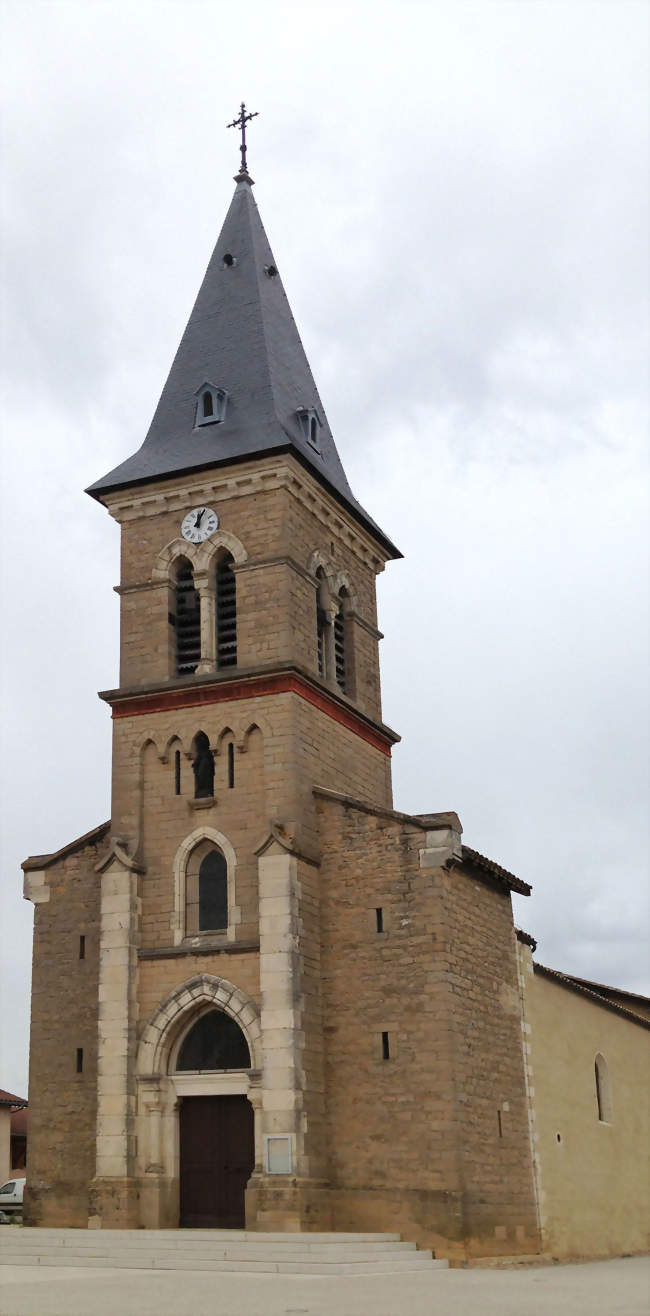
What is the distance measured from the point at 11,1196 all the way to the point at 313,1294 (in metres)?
24.2

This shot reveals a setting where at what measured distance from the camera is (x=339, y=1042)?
22.2m

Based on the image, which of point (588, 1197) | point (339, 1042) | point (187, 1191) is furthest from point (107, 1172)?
point (588, 1197)

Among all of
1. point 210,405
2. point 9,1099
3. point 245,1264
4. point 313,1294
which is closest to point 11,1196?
point 9,1099

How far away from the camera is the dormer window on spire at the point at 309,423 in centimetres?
2709

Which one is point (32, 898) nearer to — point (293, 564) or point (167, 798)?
point (167, 798)

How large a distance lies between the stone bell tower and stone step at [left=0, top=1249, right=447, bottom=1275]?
210 centimetres

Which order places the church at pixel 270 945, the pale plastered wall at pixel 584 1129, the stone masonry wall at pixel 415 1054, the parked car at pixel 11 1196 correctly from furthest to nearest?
the parked car at pixel 11 1196, the pale plastered wall at pixel 584 1129, the church at pixel 270 945, the stone masonry wall at pixel 415 1054

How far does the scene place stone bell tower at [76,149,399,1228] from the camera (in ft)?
71.8

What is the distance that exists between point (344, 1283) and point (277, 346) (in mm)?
18443

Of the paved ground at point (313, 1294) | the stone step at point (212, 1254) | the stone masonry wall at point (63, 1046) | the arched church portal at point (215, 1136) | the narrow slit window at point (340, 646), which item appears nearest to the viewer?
the paved ground at point (313, 1294)

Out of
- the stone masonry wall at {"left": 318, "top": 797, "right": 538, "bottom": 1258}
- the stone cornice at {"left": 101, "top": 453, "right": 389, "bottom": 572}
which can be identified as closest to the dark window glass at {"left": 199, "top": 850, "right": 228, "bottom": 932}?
the stone masonry wall at {"left": 318, "top": 797, "right": 538, "bottom": 1258}

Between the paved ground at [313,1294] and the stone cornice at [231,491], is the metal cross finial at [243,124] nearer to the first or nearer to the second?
the stone cornice at [231,491]

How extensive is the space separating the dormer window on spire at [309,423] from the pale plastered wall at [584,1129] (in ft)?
35.5

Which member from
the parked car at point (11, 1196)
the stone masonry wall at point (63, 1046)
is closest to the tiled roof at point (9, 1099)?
the parked car at point (11, 1196)
